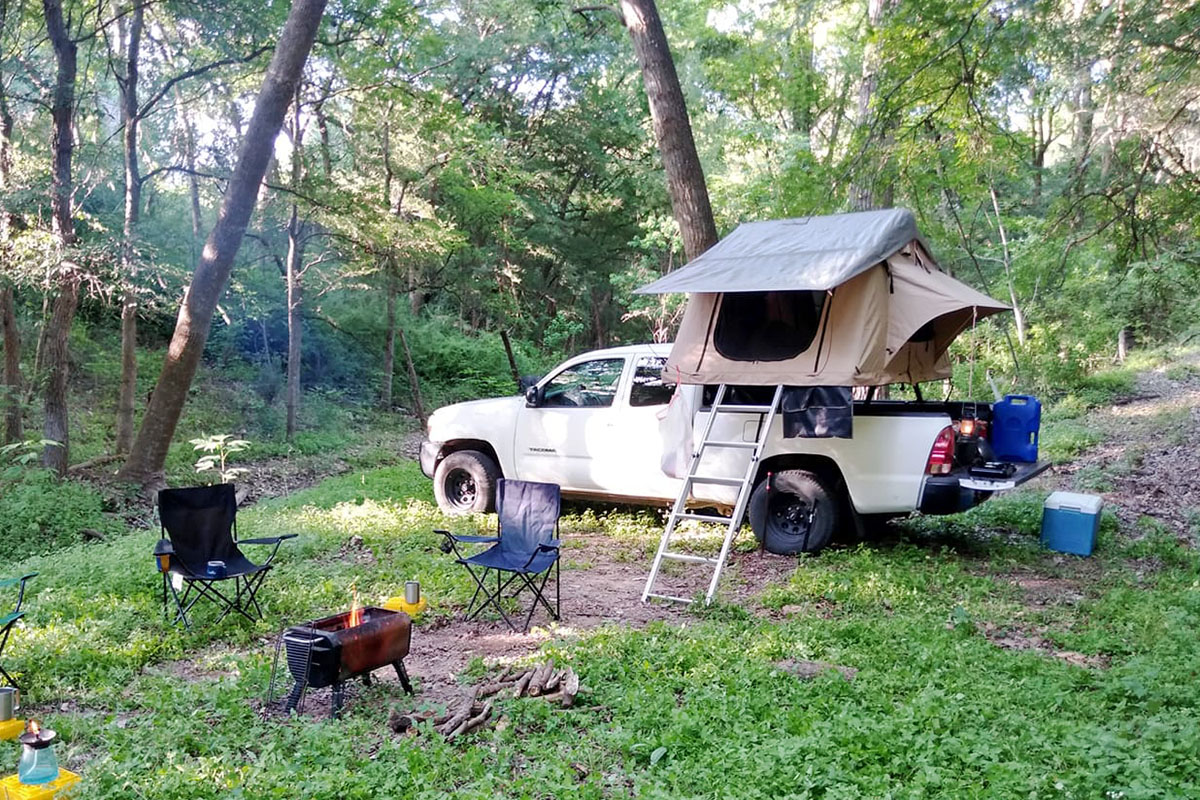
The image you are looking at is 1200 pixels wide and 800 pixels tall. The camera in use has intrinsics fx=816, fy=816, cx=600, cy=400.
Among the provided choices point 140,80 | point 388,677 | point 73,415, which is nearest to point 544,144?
point 140,80

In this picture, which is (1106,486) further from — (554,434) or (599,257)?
(599,257)

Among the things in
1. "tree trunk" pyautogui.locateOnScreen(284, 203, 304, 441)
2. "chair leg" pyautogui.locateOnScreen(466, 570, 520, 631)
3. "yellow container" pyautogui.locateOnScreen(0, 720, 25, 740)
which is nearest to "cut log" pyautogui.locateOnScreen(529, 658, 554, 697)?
"chair leg" pyautogui.locateOnScreen(466, 570, 520, 631)

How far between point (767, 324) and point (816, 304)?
433 millimetres

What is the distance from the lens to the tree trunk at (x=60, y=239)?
986 cm

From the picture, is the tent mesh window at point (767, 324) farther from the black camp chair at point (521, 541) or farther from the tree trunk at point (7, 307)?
the tree trunk at point (7, 307)

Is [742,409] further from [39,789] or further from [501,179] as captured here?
[501,179]

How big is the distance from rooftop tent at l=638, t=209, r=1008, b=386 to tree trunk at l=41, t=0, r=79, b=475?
748 cm

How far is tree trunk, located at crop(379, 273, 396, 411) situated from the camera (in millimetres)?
17484

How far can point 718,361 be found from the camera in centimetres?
686

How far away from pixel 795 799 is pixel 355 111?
52.6ft

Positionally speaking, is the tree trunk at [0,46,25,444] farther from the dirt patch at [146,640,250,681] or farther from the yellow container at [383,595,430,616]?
the yellow container at [383,595,430,616]

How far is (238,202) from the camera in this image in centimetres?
968

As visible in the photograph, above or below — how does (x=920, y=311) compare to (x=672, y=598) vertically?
above

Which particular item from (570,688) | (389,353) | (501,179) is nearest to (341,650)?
(570,688)
